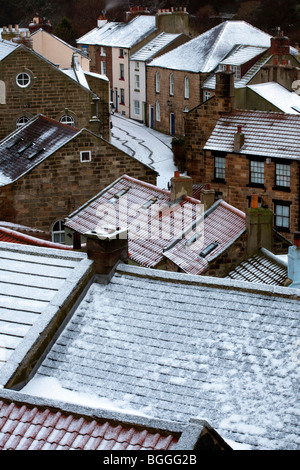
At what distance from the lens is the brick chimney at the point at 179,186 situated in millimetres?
28656

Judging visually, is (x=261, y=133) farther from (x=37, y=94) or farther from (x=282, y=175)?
(x=37, y=94)

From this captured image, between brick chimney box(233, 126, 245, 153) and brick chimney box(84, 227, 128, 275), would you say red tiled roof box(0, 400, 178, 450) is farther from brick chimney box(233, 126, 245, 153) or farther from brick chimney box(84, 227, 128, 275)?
brick chimney box(233, 126, 245, 153)

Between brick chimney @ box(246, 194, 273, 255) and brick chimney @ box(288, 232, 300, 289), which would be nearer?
brick chimney @ box(288, 232, 300, 289)

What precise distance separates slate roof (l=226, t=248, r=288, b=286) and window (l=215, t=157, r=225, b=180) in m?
15.6

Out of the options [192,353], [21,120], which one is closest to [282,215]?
[21,120]

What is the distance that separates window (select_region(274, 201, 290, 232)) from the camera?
38.9m

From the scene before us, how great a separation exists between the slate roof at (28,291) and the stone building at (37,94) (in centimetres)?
2400

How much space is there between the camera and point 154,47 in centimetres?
7425

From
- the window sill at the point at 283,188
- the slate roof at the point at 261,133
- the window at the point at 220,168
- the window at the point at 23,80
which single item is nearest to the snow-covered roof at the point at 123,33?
the slate roof at the point at 261,133

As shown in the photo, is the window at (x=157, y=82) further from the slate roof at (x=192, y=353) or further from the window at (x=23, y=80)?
the slate roof at (x=192, y=353)

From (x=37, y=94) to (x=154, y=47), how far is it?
117 ft

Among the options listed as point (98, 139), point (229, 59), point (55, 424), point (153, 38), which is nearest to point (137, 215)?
point (98, 139)

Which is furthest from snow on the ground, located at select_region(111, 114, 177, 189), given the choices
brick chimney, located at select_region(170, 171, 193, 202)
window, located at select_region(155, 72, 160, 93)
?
brick chimney, located at select_region(170, 171, 193, 202)

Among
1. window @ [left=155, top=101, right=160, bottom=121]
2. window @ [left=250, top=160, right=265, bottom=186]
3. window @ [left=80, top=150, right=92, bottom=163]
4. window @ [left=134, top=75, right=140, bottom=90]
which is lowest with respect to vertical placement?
window @ [left=155, top=101, right=160, bottom=121]
